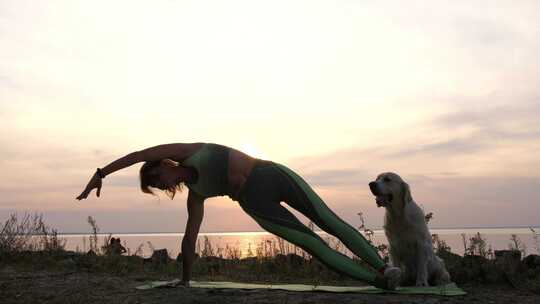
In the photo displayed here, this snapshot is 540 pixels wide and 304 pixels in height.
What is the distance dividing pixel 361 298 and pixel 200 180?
1.91 metres

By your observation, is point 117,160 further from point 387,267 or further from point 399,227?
point 399,227

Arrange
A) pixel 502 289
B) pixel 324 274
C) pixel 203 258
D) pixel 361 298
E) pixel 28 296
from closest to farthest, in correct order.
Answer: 1. pixel 361 298
2. pixel 28 296
3. pixel 502 289
4. pixel 324 274
5. pixel 203 258

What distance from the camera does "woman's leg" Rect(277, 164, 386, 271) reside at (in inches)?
216

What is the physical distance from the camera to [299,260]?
8.96 metres

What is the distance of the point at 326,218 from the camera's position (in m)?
5.54

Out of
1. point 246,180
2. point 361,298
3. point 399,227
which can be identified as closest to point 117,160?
point 246,180

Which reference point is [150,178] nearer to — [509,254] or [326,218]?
[326,218]

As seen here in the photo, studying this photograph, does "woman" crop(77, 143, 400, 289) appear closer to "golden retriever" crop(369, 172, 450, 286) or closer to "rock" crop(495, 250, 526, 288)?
"golden retriever" crop(369, 172, 450, 286)

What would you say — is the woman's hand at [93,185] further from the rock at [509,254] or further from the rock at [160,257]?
the rock at [509,254]

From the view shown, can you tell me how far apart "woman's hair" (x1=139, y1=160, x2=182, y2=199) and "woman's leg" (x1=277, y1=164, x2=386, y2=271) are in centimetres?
112

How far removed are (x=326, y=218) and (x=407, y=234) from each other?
1.37 m

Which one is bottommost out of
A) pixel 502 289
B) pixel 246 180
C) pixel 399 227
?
pixel 502 289

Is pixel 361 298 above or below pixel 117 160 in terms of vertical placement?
below

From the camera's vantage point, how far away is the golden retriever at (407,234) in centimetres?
629
